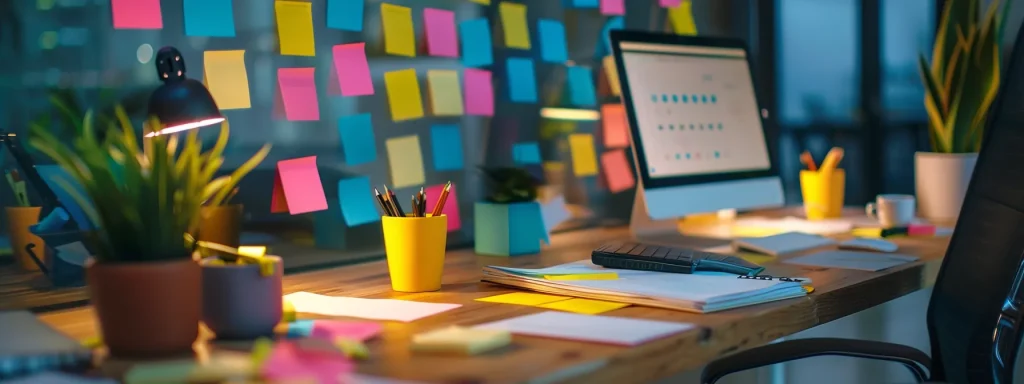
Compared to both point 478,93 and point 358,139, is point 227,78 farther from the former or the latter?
point 478,93

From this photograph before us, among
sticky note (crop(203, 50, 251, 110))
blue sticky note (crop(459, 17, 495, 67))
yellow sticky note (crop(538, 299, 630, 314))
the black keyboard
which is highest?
blue sticky note (crop(459, 17, 495, 67))

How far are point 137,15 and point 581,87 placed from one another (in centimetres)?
107

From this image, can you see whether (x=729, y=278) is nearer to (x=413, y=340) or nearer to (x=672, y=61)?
(x=413, y=340)

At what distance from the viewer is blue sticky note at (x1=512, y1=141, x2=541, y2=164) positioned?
196cm

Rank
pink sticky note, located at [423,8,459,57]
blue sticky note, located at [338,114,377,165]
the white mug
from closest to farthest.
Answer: blue sticky note, located at [338,114,377,165] < pink sticky note, located at [423,8,459,57] < the white mug

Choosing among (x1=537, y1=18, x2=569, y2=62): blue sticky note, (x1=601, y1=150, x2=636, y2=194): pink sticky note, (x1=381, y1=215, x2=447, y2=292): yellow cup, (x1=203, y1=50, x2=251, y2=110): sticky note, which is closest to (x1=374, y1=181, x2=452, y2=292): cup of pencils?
(x1=381, y1=215, x2=447, y2=292): yellow cup

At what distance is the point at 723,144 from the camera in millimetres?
1971

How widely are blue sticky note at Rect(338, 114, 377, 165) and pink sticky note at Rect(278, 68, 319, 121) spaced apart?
66 mm

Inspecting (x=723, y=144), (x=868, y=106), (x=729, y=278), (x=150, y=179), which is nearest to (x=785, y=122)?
(x=868, y=106)

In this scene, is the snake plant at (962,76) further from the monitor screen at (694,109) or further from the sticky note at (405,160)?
the sticky note at (405,160)

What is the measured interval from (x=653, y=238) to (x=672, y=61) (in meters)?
0.36

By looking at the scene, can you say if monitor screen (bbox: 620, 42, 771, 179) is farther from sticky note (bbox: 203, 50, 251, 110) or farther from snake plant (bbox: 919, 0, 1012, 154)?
sticky note (bbox: 203, 50, 251, 110)

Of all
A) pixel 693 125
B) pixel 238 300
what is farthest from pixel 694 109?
pixel 238 300

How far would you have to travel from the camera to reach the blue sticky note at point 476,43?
1.83 metres
